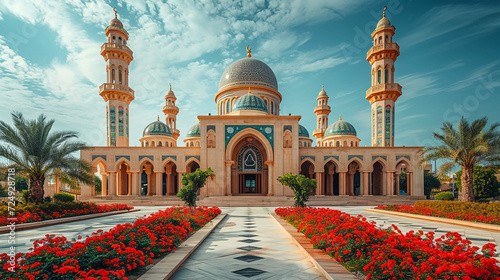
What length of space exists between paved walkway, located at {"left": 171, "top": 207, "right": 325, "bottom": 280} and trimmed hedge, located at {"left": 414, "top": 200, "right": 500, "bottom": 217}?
8.54 metres

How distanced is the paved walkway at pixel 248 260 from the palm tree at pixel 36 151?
934 cm

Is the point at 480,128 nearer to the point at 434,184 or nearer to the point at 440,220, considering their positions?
the point at 440,220

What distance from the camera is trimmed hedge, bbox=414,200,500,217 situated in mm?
10492

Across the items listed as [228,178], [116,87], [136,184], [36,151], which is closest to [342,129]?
[228,178]

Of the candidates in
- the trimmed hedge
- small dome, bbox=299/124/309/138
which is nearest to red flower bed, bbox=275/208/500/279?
the trimmed hedge

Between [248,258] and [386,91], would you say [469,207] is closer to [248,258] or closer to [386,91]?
[248,258]

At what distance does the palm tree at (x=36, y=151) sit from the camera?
11.8 metres

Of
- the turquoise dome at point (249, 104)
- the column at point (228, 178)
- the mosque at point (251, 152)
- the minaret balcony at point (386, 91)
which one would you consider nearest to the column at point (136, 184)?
the mosque at point (251, 152)

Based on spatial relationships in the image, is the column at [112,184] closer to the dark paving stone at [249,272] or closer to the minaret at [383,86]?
the dark paving stone at [249,272]

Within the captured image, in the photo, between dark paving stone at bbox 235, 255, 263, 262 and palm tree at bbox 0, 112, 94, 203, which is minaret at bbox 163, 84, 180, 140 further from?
dark paving stone at bbox 235, 255, 263, 262

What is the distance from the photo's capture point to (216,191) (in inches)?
912

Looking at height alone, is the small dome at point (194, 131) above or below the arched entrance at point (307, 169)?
above

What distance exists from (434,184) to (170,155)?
100ft

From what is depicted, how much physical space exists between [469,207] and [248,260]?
10.9m
